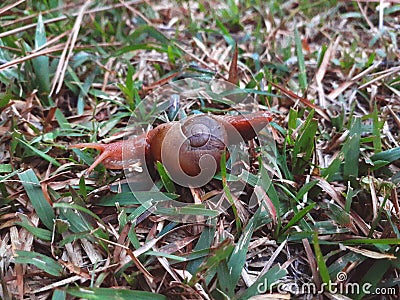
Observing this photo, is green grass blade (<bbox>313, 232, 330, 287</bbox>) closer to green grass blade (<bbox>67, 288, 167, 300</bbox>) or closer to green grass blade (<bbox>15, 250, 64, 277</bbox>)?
green grass blade (<bbox>67, 288, 167, 300</bbox>)

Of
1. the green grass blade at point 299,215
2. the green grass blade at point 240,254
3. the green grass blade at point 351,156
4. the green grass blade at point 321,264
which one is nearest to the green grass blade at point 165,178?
the green grass blade at point 240,254

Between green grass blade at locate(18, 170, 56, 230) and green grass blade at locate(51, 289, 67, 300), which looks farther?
green grass blade at locate(18, 170, 56, 230)

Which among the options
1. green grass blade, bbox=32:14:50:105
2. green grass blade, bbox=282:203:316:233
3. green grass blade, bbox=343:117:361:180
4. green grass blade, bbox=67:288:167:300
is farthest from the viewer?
green grass blade, bbox=32:14:50:105

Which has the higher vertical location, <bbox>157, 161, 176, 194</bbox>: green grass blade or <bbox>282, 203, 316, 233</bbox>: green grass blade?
<bbox>157, 161, 176, 194</bbox>: green grass blade

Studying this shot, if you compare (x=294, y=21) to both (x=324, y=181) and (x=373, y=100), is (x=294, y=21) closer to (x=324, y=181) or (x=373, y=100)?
(x=373, y=100)

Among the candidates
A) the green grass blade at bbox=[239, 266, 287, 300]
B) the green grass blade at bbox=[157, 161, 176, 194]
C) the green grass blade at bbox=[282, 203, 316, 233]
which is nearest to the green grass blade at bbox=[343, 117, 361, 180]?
the green grass blade at bbox=[282, 203, 316, 233]

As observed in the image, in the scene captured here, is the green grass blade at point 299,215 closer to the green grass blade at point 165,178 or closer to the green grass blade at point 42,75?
the green grass blade at point 165,178
